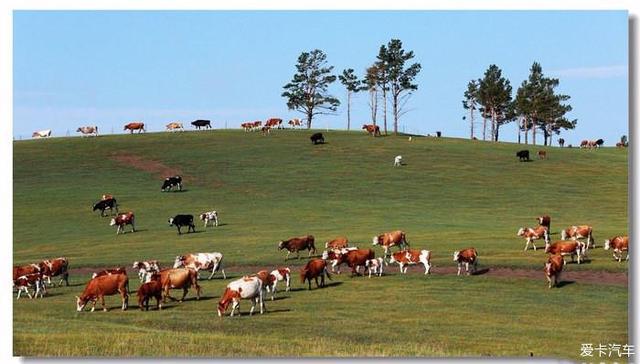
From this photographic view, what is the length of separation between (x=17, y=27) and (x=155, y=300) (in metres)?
9.84

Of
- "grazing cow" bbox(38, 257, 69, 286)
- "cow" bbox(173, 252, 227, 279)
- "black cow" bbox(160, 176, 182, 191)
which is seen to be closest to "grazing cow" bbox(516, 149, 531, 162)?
"black cow" bbox(160, 176, 182, 191)

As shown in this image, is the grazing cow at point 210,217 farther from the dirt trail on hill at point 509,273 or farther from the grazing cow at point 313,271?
the grazing cow at point 313,271

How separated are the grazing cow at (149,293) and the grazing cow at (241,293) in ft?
7.42

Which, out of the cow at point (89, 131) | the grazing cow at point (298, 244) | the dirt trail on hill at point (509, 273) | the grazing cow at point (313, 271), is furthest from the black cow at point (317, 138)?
the grazing cow at point (313, 271)

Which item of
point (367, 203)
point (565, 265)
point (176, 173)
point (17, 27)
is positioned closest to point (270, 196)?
point (367, 203)

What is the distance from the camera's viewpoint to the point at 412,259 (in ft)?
107

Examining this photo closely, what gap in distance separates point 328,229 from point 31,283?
1740cm

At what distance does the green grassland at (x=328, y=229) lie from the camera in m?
23.5

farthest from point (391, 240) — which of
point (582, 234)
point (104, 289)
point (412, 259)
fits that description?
point (104, 289)

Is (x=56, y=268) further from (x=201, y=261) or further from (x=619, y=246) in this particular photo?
(x=619, y=246)

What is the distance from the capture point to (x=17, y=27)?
2692cm

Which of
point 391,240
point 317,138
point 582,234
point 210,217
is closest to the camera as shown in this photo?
point 582,234

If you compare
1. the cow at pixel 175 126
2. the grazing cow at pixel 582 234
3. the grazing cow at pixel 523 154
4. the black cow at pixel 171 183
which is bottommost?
the grazing cow at pixel 582 234

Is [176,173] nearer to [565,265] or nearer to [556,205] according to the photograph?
[556,205]
